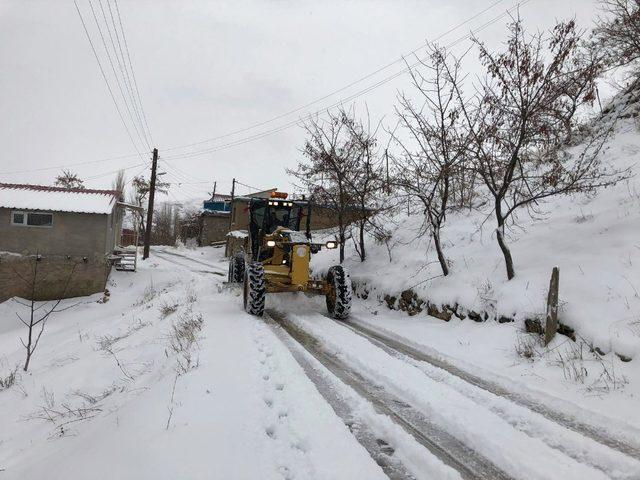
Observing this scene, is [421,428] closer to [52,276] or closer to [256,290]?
[256,290]

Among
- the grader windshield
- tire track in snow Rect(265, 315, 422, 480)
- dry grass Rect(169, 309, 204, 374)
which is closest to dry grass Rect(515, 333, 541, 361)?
tire track in snow Rect(265, 315, 422, 480)

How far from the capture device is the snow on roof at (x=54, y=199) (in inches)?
742

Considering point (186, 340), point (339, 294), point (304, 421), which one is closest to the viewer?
point (304, 421)

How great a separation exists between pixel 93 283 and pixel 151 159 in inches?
435

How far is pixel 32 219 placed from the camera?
19000 millimetres

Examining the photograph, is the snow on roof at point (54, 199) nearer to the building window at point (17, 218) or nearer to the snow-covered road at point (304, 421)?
the building window at point (17, 218)

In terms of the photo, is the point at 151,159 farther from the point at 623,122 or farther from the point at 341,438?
the point at 341,438

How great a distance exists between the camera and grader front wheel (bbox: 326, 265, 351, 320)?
8.64 metres

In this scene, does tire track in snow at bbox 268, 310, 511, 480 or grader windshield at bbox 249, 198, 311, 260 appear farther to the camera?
grader windshield at bbox 249, 198, 311, 260

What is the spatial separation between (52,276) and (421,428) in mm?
19291

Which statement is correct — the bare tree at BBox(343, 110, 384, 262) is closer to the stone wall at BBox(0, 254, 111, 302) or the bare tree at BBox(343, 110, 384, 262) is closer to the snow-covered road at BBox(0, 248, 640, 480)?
the snow-covered road at BBox(0, 248, 640, 480)

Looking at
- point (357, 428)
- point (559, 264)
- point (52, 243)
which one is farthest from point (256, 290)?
point (52, 243)

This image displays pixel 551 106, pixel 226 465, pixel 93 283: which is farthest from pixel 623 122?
pixel 93 283

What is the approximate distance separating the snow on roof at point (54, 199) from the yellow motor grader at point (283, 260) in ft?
41.0
